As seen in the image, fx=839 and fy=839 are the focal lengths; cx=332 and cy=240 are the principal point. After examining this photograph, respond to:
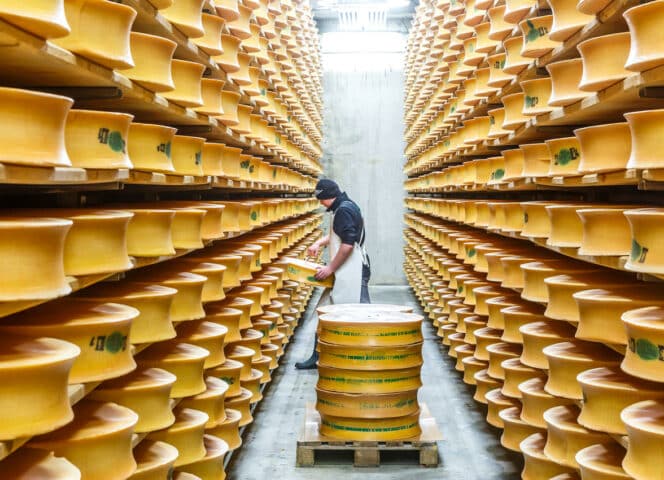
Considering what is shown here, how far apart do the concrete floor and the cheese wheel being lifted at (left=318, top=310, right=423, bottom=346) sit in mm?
671

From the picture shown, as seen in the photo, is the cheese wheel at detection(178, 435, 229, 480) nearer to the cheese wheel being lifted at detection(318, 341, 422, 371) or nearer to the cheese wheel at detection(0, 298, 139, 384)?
the cheese wheel being lifted at detection(318, 341, 422, 371)

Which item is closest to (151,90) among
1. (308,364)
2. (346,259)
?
Result: (346,259)

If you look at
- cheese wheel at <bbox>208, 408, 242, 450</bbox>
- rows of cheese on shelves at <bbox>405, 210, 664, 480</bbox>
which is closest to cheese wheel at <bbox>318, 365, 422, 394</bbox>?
rows of cheese on shelves at <bbox>405, 210, 664, 480</bbox>

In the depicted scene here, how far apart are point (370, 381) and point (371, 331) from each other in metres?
0.28

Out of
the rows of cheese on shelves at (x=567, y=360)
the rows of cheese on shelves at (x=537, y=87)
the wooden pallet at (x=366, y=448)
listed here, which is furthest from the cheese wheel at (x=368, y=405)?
the rows of cheese on shelves at (x=537, y=87)

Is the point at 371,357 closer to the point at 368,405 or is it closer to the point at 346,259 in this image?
the point at 368,405

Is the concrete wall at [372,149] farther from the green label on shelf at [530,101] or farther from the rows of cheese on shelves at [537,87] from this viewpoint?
the green label on shelf at [530,101]

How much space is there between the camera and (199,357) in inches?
138

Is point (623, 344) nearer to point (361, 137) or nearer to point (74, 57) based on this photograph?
point (74, 57)

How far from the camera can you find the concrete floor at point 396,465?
4489mm

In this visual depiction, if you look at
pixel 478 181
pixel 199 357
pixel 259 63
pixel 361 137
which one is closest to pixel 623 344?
pixel 199 357

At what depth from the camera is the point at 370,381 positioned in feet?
15.2

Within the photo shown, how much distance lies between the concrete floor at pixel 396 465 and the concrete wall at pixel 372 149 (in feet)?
22.1

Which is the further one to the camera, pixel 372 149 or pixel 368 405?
pixel 372 149
